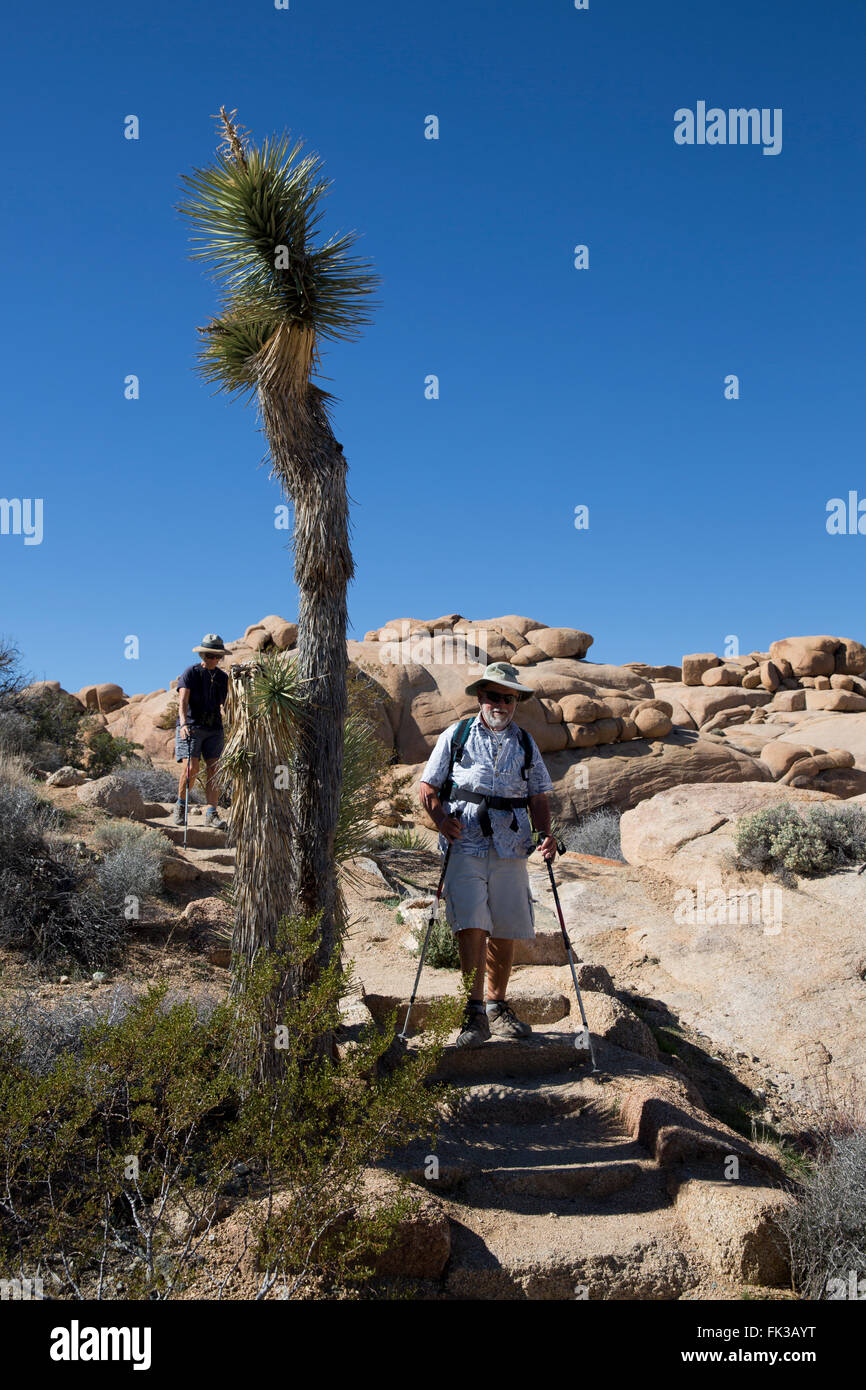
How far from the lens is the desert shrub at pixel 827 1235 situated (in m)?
4.72

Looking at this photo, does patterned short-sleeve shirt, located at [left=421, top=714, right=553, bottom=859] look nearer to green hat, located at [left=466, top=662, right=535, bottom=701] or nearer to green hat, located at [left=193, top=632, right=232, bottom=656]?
green hat, located at [left=466, top=662, right=535, bottom=701]

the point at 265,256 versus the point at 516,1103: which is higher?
the point at 265,256

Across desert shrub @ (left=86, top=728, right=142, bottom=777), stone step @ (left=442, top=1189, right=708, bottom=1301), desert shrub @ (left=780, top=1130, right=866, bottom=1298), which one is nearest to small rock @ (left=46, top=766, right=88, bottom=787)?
desert shrub @ (left=86, top=728, right=142, bottom=777)

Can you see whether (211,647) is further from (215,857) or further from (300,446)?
(300,446)

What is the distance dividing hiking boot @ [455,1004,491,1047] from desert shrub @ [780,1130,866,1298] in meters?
2.04

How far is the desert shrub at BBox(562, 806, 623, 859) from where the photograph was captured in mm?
17984

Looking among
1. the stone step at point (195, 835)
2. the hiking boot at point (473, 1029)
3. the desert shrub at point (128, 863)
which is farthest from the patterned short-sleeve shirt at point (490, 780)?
the stone step at point (195, 835)

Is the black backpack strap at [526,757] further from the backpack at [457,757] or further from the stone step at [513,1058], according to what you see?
the stone step at [513,1058]

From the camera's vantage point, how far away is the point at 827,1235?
4.84 metres

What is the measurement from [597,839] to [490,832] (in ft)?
41.9

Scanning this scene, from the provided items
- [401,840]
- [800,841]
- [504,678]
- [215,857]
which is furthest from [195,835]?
[800,841]

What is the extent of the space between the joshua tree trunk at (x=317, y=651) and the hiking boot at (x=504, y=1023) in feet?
4.33
